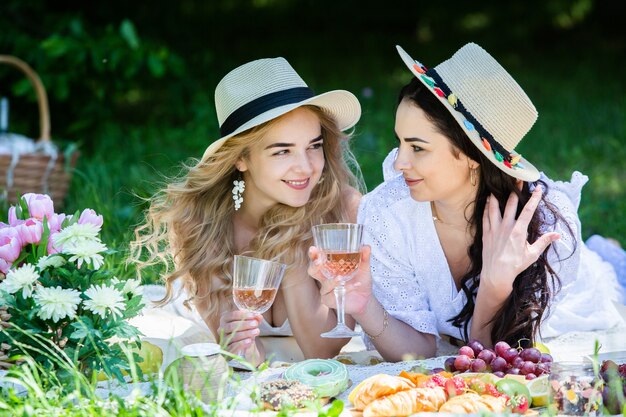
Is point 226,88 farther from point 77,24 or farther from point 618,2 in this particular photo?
point 618,2

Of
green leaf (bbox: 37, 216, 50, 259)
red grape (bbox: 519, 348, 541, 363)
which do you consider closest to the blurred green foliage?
green leaf (bbox: 37, 216, 50, 259)

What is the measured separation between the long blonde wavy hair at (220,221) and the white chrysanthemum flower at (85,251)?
1028mm

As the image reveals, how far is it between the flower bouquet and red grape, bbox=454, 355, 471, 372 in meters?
1.17

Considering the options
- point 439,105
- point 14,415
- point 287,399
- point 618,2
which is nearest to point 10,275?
point 14,415

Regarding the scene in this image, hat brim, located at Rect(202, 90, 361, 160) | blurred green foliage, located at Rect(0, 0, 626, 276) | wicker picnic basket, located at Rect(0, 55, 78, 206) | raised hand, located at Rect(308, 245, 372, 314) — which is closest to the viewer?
raised hand, located at Rect(308, 245, 372, 314)

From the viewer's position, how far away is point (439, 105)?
3.88m

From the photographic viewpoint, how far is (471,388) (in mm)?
3217

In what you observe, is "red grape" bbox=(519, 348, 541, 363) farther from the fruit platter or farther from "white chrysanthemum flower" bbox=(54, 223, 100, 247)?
"white chrysanthemum flower" bbox=(54, 223, 100, 247)

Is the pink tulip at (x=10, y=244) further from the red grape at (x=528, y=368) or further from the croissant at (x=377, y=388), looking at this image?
the red grape at (x=528, y=368)

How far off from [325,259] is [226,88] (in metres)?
1.14

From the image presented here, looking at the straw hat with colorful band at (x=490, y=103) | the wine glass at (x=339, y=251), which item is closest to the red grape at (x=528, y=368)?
the wine glass at (x=339, y=251)

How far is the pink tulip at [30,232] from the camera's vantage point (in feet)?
11.7

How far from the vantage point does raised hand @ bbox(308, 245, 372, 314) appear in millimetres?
3762

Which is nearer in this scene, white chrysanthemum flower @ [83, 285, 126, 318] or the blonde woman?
white chrysanthemum flower @ [83, 285, 126, 318]
